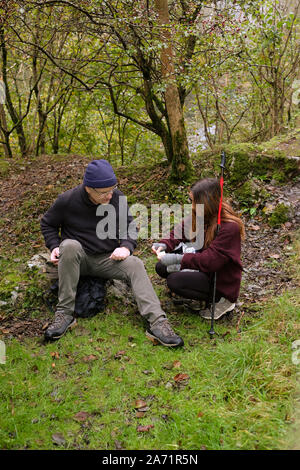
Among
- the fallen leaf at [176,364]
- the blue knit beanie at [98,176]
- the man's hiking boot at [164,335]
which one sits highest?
the blue knit beanie at [98,176]

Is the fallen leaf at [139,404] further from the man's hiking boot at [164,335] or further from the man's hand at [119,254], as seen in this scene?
the man's hand at [119,254]

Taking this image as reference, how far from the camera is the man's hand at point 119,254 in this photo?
11.8ft

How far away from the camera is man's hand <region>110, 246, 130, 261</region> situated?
11.8 ft

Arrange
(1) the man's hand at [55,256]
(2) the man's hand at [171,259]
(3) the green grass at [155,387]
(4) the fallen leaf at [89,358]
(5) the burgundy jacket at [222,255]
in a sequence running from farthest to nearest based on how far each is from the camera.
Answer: (1) the man's hand at [55,256] < (2) the man's hand at [171,259] < (5) the burgundy jacket at [222,255] < (4) the fallen leaf at [89,358] < (3) the green grass at [155,387]

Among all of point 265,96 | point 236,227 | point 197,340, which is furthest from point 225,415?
point 265,96

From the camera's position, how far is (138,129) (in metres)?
9.89

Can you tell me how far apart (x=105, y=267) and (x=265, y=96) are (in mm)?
7299

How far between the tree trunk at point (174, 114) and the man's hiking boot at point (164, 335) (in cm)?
324

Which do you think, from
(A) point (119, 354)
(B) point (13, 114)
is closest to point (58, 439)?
(A) point (119, 354)

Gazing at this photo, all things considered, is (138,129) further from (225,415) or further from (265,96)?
(225,415)

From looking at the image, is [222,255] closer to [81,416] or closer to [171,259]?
[171,259]

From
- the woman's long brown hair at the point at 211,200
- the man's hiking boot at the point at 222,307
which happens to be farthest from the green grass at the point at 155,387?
the woman's long brown hair at the point at 211,200

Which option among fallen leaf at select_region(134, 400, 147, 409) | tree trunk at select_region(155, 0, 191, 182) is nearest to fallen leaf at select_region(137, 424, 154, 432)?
fallen leaf at select_region(134, 400, 147, 409)

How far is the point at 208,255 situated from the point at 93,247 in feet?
3.97
